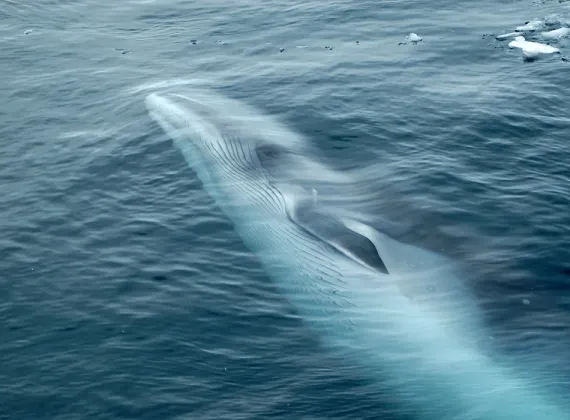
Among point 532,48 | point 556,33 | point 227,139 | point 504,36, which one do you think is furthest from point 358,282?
point 556,33

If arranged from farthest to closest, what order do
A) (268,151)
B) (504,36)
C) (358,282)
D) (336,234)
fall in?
(504,36), (268,151), (336,234), (358,282)

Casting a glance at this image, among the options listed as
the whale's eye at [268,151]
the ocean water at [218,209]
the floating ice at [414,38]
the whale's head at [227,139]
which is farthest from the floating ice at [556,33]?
the whale's eye at [268,151]

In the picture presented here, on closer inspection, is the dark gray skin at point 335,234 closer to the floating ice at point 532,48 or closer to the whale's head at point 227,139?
the whale's head at point 227,139

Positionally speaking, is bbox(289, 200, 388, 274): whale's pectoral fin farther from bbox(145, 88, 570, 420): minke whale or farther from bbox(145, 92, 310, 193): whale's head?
bbox(145, 92, 310, 193): whale's head

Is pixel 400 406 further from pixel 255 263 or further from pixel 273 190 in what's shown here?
pixel 273 190

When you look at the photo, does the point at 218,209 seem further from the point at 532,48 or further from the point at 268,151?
the point at 532,48

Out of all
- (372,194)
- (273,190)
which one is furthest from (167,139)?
(372,194)
